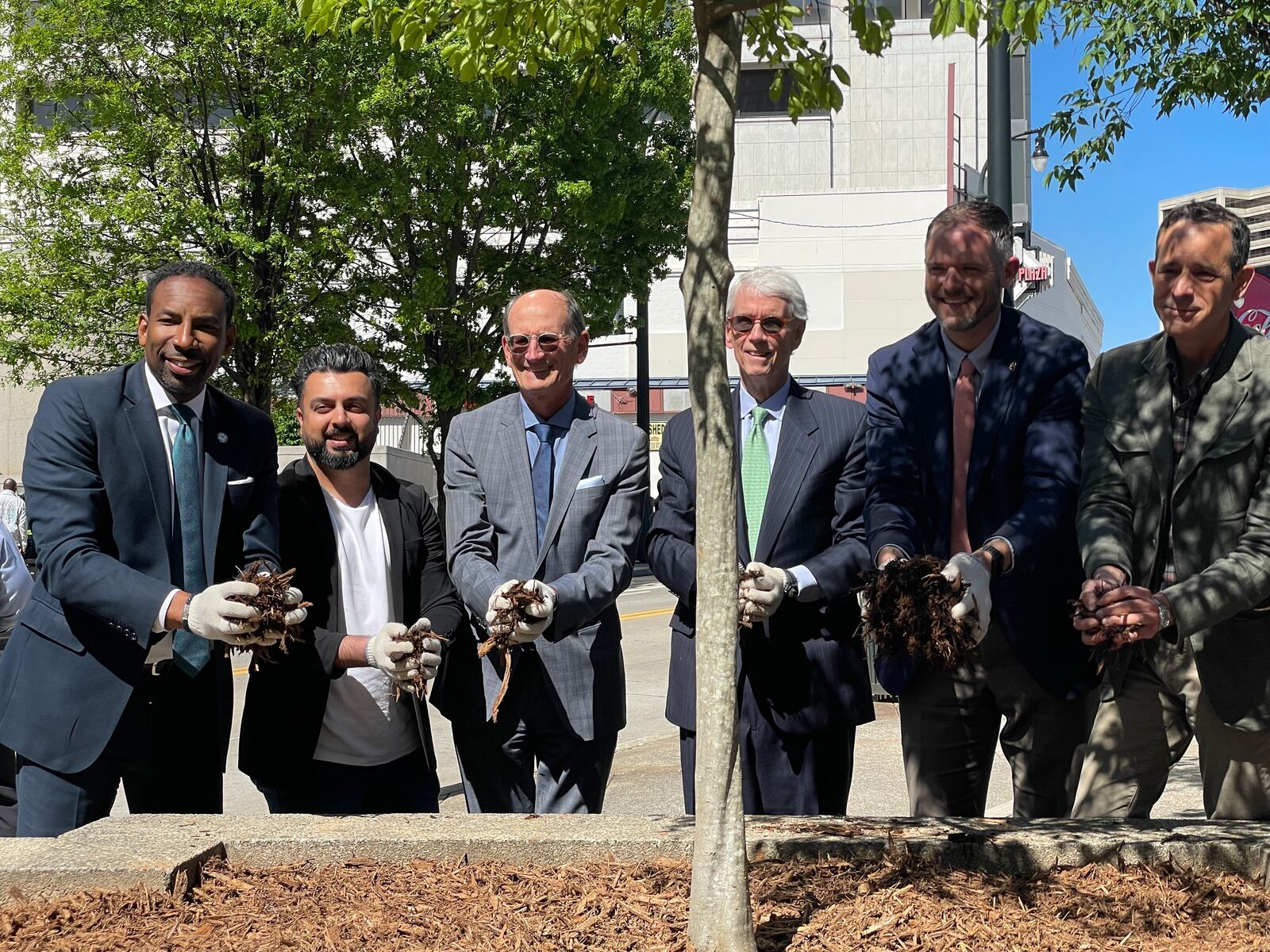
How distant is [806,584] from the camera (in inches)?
153

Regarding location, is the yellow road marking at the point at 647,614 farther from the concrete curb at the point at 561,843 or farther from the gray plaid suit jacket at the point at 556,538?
the concrete curb at the point at 561,843

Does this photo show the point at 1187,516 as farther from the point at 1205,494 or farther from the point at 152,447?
the point at 152,447

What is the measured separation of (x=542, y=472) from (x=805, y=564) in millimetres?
911

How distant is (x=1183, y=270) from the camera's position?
11.9 ft

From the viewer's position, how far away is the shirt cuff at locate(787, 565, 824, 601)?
3.89 metres

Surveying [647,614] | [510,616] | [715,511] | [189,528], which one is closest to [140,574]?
[189,528]

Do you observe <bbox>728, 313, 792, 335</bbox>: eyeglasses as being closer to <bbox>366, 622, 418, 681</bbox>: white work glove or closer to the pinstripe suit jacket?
the pinstripe suit jacket

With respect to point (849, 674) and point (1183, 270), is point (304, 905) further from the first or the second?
point (1183, 270)

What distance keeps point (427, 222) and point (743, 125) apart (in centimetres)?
3215

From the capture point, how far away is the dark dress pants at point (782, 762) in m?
4.09

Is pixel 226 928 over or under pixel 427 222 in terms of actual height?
under

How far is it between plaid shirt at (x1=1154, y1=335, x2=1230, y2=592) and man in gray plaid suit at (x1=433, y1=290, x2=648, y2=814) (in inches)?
62.4

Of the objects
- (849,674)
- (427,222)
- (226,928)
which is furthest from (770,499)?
(427,222)

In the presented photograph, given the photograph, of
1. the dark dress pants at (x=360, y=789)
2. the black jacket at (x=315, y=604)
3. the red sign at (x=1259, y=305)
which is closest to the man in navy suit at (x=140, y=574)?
the black jacket at (x=315, y=604)
